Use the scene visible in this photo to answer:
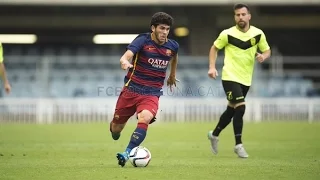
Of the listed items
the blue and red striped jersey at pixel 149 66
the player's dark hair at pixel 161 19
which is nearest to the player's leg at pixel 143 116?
the blue and red striped jersey at pixel 149 66

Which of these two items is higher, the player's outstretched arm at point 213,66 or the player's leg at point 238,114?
the player's outstretched arm at point 213,66

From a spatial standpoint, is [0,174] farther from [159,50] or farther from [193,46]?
[193,46]

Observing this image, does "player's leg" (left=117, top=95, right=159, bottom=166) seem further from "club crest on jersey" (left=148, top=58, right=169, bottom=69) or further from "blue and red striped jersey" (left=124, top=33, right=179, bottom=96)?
"club crest on jersey" (left=148, top=58, right=169, bottom=69)

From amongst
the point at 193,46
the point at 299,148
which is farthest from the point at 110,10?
the point at 299,148

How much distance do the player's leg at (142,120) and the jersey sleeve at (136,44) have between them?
0.69 m

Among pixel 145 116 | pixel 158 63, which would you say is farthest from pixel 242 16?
pixel 145 116

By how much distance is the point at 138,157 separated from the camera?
10523 mm

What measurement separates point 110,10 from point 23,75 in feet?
20.8

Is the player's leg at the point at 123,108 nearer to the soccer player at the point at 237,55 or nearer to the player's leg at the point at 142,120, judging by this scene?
the player's leg at the point at 142,120

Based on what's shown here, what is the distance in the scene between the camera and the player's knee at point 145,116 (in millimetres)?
10748

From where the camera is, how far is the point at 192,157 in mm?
12664

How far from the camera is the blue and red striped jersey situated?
1107 cm

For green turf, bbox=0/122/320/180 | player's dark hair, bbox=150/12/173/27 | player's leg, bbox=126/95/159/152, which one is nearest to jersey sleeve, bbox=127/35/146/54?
player's dark hair, bbox=150/12/173/27

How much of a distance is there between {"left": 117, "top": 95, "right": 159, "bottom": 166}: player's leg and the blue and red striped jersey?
0.14 metres
